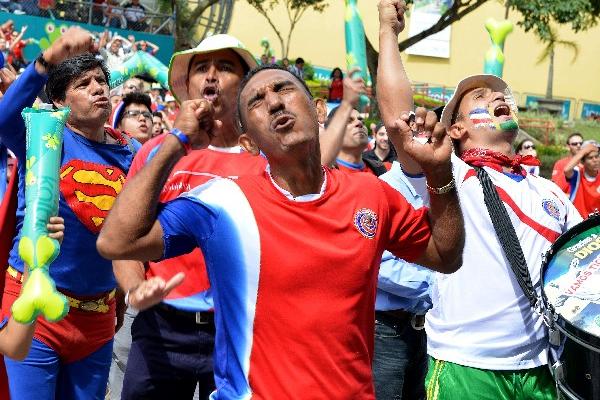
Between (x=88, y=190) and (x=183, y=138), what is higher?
(x=183, y=138)

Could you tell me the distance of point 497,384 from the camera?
3.81 m

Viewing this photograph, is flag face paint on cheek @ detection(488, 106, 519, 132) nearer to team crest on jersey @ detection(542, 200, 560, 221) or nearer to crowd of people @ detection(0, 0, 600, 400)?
crowd of people @ detection(0, 0, 600, 400)

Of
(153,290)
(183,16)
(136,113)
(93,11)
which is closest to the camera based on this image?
(153,290)

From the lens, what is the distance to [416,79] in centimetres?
4812

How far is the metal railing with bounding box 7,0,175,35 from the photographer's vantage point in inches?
888

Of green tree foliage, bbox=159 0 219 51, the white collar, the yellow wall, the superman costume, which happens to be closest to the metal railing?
green tree foliage, bbox=159 0 219 51

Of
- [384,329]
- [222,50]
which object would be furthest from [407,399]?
[222,50]

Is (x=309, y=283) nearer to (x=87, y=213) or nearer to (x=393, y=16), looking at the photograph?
(x=393, y=16)

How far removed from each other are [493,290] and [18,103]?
7.05 feet

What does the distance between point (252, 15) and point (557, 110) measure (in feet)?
52.5

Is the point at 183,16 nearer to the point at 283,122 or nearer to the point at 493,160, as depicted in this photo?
the point at 493,160

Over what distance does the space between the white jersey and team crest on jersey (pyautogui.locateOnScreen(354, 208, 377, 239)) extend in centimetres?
115

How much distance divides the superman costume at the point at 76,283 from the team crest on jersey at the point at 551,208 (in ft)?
6.43

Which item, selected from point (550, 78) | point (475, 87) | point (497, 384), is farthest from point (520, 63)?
point (497, 384)
